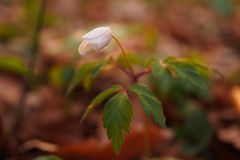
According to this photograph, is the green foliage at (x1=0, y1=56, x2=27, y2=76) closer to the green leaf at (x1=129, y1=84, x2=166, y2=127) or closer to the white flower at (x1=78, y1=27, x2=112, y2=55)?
the white flower at (x1=78, y1=27, x2=112, y2=55)

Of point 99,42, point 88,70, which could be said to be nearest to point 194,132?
point 88,70

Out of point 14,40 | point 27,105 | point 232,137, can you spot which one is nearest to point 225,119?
point 232,137

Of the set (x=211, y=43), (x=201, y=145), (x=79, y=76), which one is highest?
(x=79, y=76)

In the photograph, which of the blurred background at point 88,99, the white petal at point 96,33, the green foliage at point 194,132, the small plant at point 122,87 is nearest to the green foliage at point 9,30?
the blurred background at point 88,99

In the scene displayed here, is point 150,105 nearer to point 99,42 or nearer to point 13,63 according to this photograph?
point 99,42

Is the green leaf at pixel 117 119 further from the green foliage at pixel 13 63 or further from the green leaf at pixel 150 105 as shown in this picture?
the green foliage at pixel 13 63

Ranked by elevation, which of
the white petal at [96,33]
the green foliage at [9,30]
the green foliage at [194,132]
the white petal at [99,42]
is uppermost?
the white petal at [96,33]

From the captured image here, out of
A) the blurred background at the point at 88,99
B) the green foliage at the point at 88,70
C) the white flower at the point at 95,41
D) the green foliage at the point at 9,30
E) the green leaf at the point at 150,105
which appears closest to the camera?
the green leaf at the point at 150,105

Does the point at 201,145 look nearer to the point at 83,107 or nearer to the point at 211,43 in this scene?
the point at 83,107
